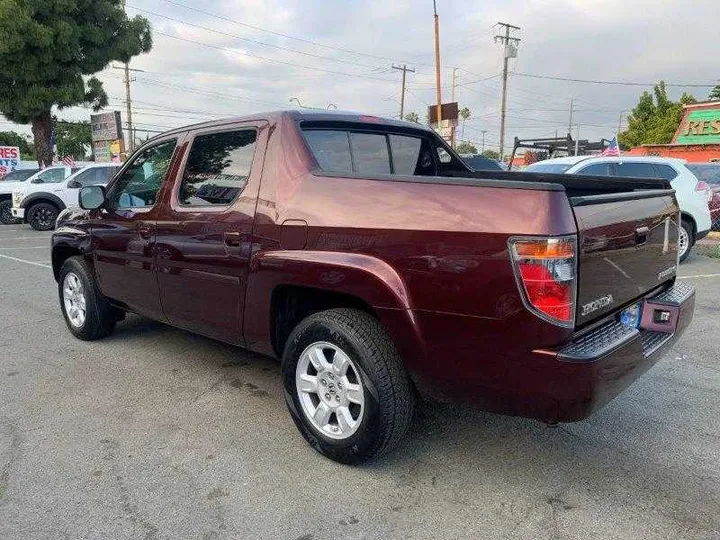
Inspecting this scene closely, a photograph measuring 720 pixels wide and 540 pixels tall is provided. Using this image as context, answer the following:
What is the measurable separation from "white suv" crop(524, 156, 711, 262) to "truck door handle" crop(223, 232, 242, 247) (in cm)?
709

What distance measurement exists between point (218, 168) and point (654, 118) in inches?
1528

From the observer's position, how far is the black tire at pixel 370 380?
8.69 ft

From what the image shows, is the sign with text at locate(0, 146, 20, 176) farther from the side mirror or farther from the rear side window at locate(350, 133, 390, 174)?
the rear side window at locate(350, 133, 390, 174)

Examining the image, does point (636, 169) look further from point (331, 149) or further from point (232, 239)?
point (232, 239)

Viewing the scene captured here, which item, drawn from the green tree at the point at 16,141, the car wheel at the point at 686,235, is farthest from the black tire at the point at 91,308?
the green tree at the point at 16,141

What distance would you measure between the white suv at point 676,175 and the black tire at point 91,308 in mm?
6917

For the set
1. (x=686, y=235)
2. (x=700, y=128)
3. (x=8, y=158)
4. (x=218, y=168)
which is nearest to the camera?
(x=218, y=168)

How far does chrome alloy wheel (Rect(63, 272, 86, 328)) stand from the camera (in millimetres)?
4930

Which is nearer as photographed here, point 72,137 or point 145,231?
point 145,231

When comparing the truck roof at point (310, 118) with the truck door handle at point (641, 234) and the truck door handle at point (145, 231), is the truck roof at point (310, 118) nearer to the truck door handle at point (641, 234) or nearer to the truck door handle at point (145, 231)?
the truck door handle at point (145, 231)

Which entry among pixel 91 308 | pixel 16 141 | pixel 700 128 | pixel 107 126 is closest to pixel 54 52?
pixel 107 126

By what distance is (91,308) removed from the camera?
4.79 metres

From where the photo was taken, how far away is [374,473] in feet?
9.34

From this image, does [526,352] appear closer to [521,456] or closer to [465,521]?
[465,521]
